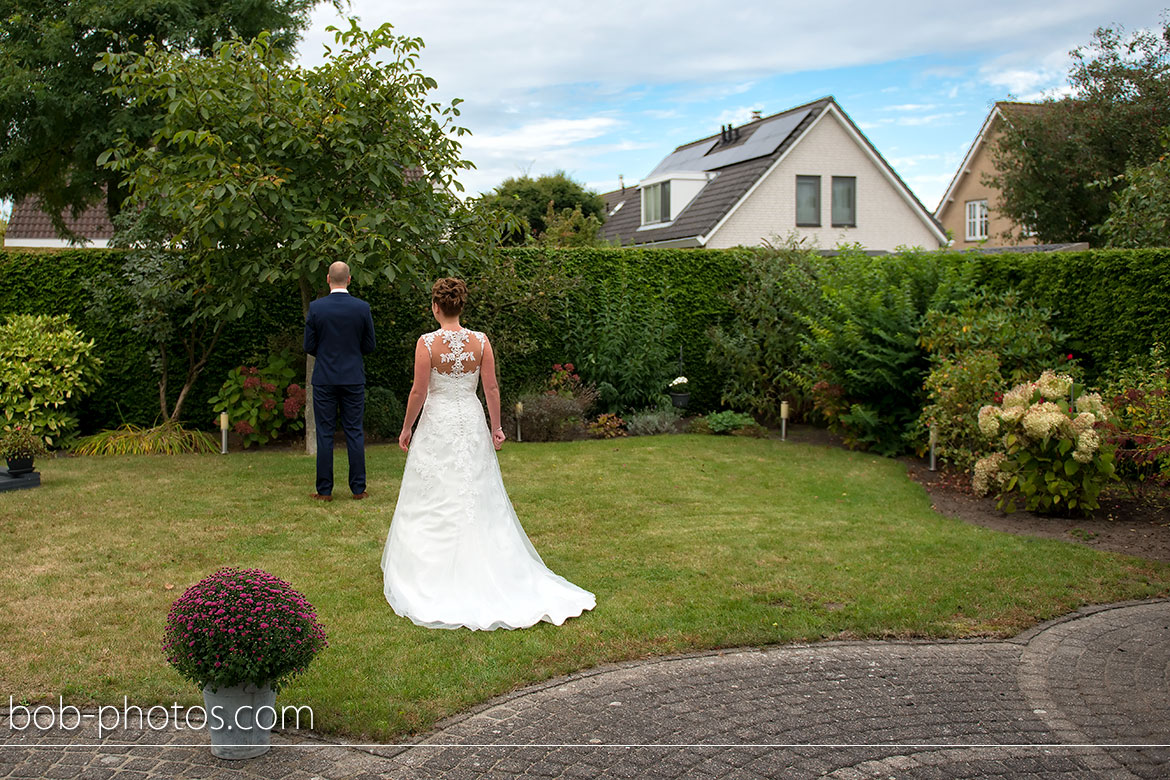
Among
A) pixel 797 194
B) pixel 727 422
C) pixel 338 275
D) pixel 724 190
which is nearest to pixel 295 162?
pixel 338 275

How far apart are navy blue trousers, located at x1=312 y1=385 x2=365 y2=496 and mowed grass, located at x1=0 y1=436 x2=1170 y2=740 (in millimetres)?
248

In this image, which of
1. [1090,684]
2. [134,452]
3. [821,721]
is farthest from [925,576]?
[134,452]

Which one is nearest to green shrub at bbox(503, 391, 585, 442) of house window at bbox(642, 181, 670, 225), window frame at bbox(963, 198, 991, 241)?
house window at bbox(642, 181, 670, 225)

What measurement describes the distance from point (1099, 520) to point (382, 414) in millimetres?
8591

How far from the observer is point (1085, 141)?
24.1 meters

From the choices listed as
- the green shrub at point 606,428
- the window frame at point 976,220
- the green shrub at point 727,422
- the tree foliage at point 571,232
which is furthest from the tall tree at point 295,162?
the window frame at point 976,220

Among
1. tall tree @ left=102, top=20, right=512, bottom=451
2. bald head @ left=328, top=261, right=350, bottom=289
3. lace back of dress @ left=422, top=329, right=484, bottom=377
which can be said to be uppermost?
tall tree @ left=102, top=20, right=512, bottom=451

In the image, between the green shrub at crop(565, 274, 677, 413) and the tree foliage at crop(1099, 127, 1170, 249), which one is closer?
the green shrub at crop(565, 274, 677, 413)

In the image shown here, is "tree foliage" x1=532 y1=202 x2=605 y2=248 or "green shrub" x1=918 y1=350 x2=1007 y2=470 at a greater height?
"tree foliage" x1=532 y1=202 x2=605 y2=248

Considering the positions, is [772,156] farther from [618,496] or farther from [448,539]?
[448,539]

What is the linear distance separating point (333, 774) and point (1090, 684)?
3.75m

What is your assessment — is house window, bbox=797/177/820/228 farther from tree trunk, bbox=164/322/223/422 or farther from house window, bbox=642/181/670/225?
tree trunk, bbox=164/322/223/422

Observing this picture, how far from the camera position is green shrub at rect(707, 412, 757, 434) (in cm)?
1344

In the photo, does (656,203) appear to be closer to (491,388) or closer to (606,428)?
(606,428)
